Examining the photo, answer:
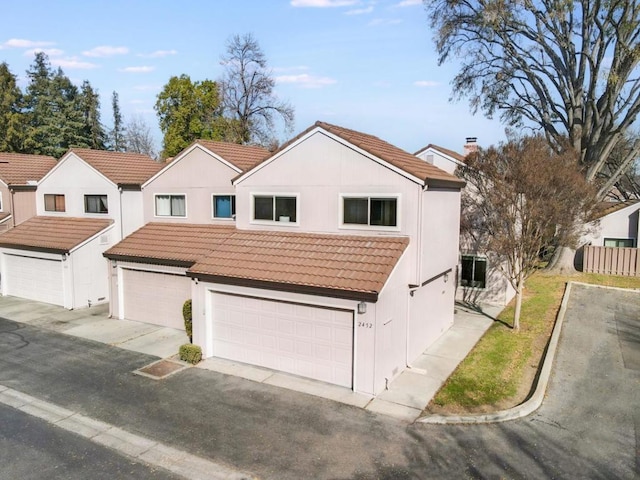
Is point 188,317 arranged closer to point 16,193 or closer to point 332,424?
point 332,424

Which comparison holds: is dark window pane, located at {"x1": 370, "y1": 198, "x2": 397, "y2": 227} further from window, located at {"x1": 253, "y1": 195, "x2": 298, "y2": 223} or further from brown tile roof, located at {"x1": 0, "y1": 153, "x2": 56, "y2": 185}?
brown tile roof, located at {"x1": 0, "y1": 153, "x2": 56, "y2": 185}

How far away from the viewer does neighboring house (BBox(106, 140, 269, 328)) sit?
707 inches

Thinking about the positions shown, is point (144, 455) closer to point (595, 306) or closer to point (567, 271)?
point (595, 306)

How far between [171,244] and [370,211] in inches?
357

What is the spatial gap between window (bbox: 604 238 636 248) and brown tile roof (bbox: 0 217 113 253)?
31.6m

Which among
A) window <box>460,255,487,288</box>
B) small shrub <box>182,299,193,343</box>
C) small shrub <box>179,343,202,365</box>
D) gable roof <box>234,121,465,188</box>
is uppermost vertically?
gable roof <box>234,121,465,188</box>

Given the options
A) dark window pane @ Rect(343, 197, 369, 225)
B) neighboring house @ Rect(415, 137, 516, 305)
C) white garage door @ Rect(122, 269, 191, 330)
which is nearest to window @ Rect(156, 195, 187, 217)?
white garage door @ Rect(122, 269, 191, 330)

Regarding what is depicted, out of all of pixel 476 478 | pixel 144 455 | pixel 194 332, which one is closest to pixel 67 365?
pixel 194 332

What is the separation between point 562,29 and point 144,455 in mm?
29708

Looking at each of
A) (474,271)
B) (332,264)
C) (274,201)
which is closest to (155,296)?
(274,201)

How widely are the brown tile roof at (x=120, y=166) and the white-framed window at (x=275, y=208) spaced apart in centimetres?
788

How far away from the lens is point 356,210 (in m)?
14.2

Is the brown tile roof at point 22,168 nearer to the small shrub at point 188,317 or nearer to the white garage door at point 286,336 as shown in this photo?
the small shrub at point 188,317

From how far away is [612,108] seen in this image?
26469 mm
